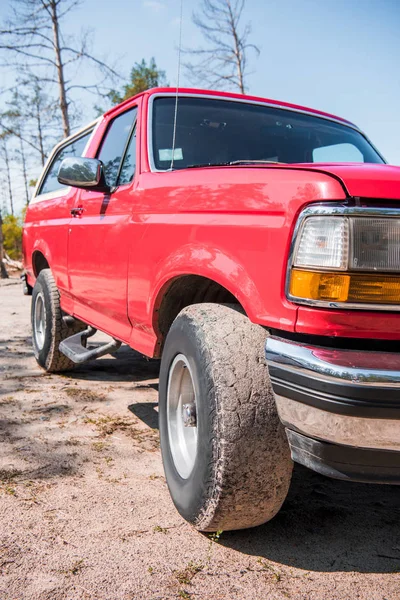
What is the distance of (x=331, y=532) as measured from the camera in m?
2.16

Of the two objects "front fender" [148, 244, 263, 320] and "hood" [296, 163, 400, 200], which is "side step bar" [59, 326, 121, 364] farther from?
"hood" [296, 163, 400, 200]

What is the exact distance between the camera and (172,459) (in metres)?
2.33

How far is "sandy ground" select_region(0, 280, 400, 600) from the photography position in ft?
5.90

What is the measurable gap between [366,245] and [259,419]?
2.19 ft

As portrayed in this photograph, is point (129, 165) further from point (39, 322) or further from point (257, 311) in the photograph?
point (39, 322)

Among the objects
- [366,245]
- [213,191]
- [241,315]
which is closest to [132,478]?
[241,315]

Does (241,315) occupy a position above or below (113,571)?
above

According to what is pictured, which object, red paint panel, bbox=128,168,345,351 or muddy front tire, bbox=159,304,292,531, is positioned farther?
muddy front tire, bbox=159,304,292,531

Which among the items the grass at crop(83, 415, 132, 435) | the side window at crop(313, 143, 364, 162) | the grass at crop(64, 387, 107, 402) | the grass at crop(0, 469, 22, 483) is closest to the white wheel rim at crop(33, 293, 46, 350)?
the grass at crop(64, 387, 107, 402)

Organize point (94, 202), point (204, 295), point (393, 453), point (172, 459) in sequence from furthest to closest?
point (94, 202) → point (204, 295) → point (172, 459) → point (393, 453)

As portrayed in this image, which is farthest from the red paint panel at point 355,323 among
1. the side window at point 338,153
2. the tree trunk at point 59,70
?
the tree trunk at point 59,70

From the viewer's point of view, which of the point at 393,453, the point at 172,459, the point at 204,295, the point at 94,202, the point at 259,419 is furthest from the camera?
the point at 94,202

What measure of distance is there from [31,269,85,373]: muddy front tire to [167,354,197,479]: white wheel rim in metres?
2.31

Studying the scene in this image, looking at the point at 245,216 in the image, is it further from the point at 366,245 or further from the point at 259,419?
the point at 259,419
